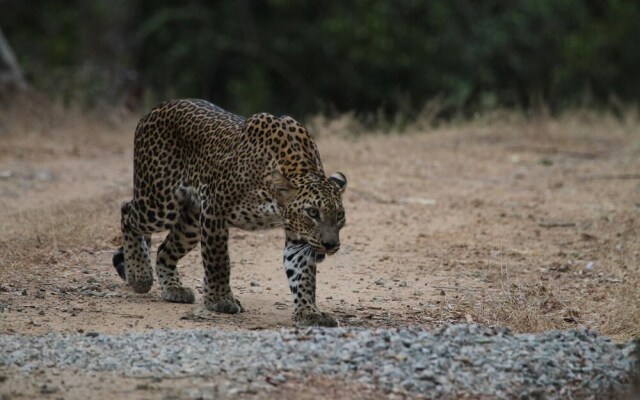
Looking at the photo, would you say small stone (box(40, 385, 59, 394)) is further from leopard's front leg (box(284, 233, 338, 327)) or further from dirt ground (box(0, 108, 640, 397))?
leopard's front leg (box(284, 233, 338, 327))

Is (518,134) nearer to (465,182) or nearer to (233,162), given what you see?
(465,182)

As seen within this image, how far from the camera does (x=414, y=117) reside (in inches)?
779

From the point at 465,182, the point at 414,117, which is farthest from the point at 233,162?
the point at 414,117

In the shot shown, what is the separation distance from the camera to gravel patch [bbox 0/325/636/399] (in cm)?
625

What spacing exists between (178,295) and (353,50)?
15.0 m

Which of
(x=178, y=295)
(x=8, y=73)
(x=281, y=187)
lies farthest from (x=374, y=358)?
(x=8, y=73)

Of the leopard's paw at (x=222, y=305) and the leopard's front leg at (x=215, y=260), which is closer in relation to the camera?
the leopard's front leg at (x=215, y=260)

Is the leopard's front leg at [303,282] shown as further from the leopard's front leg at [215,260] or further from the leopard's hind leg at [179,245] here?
the leopard's hind leg at [179,245]

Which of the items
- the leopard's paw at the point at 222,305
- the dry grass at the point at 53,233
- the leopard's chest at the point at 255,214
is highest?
the leopard's chest at the point at 255,214

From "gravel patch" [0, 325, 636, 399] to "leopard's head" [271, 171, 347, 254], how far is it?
0.83 m

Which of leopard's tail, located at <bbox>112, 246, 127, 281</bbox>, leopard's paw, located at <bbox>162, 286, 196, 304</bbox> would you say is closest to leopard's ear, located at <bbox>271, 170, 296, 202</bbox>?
leopard's paw, located at <bbox>162, 286, 196, 304</bbox>

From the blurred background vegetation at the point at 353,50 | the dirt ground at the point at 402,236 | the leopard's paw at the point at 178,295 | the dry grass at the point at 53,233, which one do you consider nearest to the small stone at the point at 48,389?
the dirt ground at the point at 402,236

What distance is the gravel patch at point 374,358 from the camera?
6254mm

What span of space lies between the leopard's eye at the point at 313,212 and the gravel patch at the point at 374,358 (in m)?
0.97
